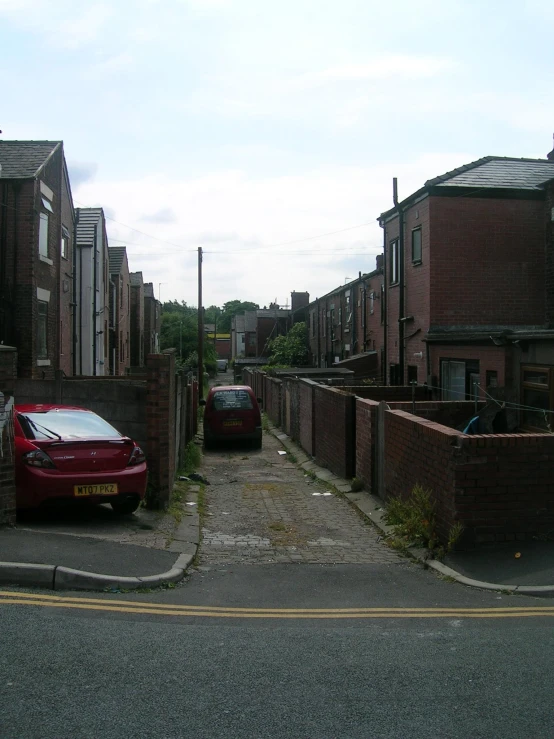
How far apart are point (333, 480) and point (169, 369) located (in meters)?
4.86

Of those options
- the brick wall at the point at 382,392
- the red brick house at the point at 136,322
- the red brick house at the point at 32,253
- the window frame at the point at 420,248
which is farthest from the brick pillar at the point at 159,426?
the red brick house at the point at 136,322

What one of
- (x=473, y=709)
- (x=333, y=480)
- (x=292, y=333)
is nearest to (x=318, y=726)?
(x=473, y=709)

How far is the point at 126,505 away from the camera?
9.25 meters

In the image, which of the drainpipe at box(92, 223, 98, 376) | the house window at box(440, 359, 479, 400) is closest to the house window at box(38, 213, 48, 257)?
the drainpipe at box(92, 223, 98, 376)

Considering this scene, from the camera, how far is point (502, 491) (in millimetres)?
7680

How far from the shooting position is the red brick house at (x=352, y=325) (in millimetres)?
28781

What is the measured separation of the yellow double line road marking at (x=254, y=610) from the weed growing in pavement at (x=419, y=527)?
4.95 ft

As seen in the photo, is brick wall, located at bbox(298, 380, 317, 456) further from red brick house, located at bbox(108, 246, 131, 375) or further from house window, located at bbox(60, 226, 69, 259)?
red brick house, located at bbox(108, 246, 131, 375)

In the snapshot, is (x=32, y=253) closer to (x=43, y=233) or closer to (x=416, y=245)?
(x=43, y=233)

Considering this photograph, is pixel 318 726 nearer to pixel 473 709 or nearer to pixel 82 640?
pixel 473 709

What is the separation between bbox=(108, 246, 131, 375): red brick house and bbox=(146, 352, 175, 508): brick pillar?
25662 millimetres

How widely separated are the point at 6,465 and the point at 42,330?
14.1 m

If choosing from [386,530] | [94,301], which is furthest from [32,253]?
[386,530]

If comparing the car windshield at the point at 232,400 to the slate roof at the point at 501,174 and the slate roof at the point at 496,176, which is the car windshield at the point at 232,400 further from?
the slate roof at the point at 501,174
